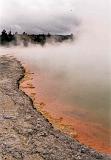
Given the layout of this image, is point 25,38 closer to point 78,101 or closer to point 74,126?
point 78,101

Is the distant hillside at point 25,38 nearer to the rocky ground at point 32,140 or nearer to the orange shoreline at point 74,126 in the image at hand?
the orange shoreline at point 74,126

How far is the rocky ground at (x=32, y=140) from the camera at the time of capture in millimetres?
17609

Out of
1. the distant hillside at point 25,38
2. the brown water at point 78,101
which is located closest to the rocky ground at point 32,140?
the brown water at point 78,101

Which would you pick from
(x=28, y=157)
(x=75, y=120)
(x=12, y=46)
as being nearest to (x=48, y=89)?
(x=75, y=120)

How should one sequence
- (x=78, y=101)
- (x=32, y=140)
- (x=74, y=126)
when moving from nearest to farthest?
(x=32, y=140) < (x=74, y=126) < (x=78, y=101)

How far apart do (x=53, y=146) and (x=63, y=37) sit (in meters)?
127

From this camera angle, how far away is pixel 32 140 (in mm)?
19281

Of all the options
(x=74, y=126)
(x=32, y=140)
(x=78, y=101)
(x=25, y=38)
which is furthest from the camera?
(x=25, y=38)

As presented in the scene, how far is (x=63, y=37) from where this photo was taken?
472 ft

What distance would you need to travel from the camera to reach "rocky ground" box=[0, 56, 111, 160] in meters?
17.6

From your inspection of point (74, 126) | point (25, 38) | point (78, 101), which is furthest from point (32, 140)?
point (25, 38)

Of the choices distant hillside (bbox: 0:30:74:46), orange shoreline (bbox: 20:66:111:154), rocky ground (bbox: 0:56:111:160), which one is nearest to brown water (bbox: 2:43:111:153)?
orange shoreline (bbox: 20:66:111:154)

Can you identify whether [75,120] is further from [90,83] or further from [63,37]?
[63,37]

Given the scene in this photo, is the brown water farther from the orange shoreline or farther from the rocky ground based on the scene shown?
the rocky ground
